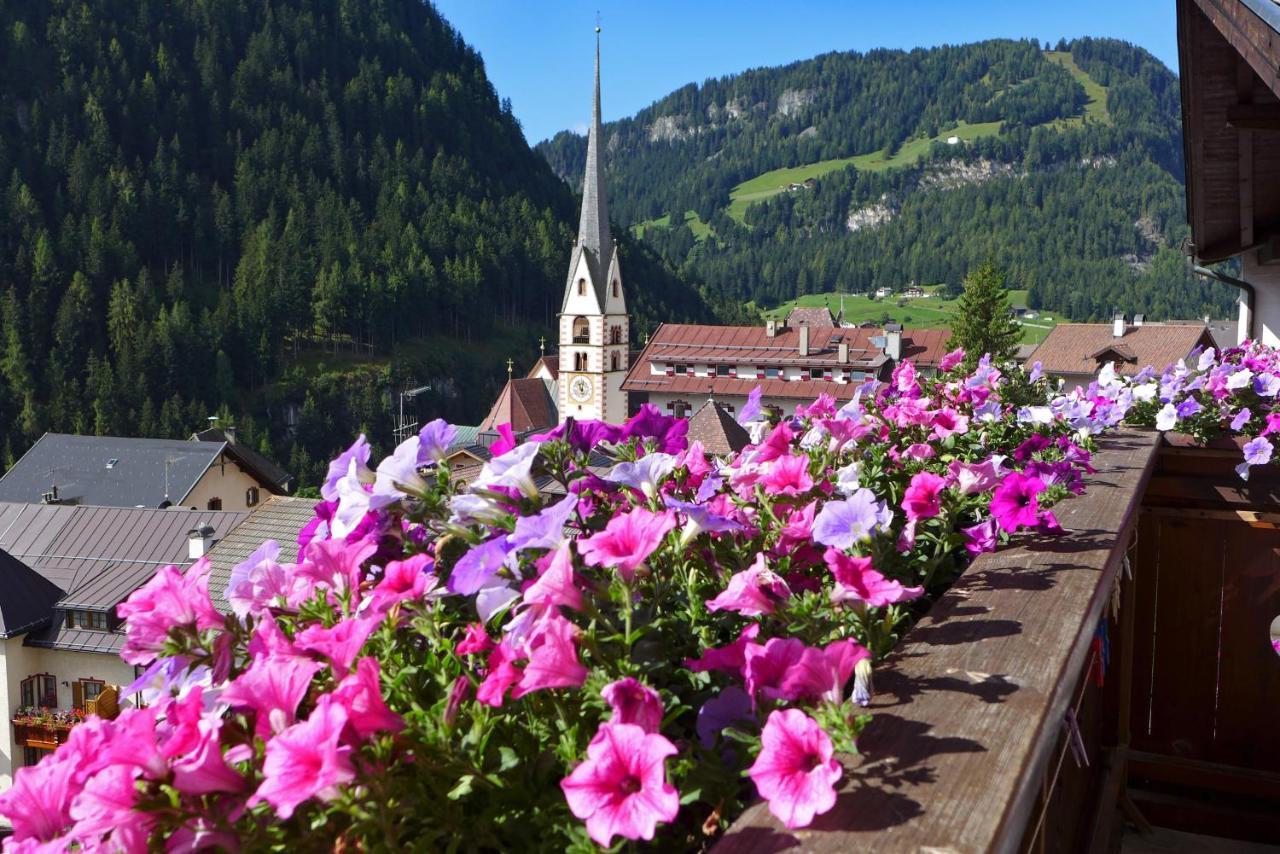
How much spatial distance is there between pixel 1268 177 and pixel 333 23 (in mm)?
129285

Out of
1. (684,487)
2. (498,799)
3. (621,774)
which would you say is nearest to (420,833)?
(498,799)

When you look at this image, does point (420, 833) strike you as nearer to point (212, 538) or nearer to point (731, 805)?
point (731, 805)

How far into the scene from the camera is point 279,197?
9719cm

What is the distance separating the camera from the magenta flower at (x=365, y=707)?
86 cm

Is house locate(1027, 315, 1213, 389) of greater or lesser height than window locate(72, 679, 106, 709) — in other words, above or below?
above

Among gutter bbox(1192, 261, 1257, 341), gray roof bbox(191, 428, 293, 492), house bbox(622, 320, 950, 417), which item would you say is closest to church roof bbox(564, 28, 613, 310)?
house bbox(622, 320, 950, 417)

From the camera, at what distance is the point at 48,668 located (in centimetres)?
2003

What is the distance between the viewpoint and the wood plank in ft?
2.72

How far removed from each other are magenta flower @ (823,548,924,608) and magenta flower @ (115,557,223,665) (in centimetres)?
66

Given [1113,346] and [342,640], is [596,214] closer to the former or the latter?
[1113,346]

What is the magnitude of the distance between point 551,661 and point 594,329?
57882 millimetres

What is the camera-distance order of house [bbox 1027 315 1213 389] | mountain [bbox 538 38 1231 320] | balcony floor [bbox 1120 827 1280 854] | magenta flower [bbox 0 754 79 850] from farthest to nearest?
mountain [bbox 538 38 1231 320] → house [bbox 1027 315 1213 389] → balcony floor [bbox 1120 827 1280 854] → magenta flower [bbox 0 754 79 850]

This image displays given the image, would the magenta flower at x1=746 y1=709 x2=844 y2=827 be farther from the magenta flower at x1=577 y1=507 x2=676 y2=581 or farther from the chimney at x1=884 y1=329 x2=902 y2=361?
the chimney at x1=884 y1=329 x2=902 y2=361

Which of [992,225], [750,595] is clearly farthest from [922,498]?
[992,225]
